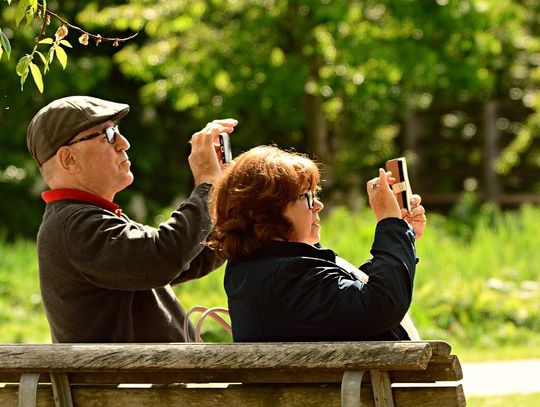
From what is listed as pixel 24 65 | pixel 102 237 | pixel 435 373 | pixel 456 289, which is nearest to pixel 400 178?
pixel 435 373

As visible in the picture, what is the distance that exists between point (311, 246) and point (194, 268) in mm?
892

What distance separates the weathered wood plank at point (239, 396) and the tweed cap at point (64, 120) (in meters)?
0.78

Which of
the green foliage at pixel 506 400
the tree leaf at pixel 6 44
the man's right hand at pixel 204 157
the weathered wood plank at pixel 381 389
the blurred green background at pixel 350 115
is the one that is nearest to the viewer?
the weathered wood plank at pixel 381 389

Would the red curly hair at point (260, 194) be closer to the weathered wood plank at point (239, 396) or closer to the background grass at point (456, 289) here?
the weathered wood plank at point (239, 396)

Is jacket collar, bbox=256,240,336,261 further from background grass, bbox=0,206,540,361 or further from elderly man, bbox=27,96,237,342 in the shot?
background grass, bbox=0,206,540,361

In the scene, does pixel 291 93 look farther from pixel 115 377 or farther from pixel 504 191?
pixel 115 377

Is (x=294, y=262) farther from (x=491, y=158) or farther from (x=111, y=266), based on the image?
(x=491, y=158)

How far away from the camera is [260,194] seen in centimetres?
304

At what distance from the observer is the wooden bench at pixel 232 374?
8.80ft

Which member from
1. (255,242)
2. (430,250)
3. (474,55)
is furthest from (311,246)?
(474,55)

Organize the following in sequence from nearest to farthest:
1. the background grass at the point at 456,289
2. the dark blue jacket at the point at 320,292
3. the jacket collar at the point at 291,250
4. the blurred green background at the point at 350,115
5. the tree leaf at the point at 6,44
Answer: the dark blue jacket at the point at 320,292 → the jacket collar at the point at 291,250 → the tree leaf at the point at 6,44 → the background grass at the point at 456,289 → the blurred green background at the point at 350,115

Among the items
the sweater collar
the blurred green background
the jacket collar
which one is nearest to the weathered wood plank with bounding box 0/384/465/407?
the jacket collar

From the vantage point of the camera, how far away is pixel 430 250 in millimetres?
9492

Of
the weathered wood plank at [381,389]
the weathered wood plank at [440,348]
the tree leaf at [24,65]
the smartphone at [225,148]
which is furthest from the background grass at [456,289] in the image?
the weathered wood plank at [440,348]
